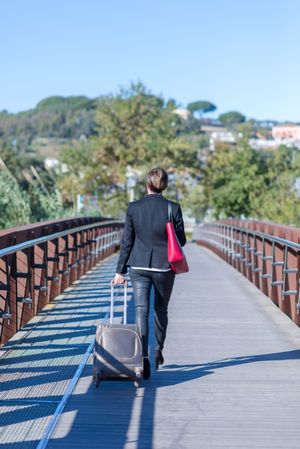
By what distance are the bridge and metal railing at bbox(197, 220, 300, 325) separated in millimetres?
33

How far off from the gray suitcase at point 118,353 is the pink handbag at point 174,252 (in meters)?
0.57

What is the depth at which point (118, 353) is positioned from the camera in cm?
827

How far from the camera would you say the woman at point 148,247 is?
864cm

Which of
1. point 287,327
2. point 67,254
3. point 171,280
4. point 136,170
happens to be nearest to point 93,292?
point 67,254

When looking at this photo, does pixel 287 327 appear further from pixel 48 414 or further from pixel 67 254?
pixel 48 414

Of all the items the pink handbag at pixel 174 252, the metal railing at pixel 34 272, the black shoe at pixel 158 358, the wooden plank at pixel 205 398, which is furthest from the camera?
the metal railing at pixel 34 272

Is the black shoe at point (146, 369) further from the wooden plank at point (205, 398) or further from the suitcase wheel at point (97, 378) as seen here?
the suitcase wheel at point (97, 378)

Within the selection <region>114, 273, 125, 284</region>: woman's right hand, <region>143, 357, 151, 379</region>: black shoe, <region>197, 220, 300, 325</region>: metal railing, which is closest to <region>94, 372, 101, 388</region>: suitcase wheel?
<region>143, 357, 151, 379</region>: black shoe

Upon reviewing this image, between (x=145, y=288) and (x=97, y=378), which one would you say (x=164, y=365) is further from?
(x=97, y=378)

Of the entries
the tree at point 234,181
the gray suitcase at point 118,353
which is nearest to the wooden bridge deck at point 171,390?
the gray suitcase at point 118,353

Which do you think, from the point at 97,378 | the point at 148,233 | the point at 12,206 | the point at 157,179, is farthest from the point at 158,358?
the point at 12,206

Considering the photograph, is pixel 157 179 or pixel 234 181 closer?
pixel 157 179

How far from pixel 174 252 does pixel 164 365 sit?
143cm

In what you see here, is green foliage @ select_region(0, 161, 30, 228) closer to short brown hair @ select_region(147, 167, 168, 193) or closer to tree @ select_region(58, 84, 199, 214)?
short brown hair @ select_region(147, 167, 168, 193)
